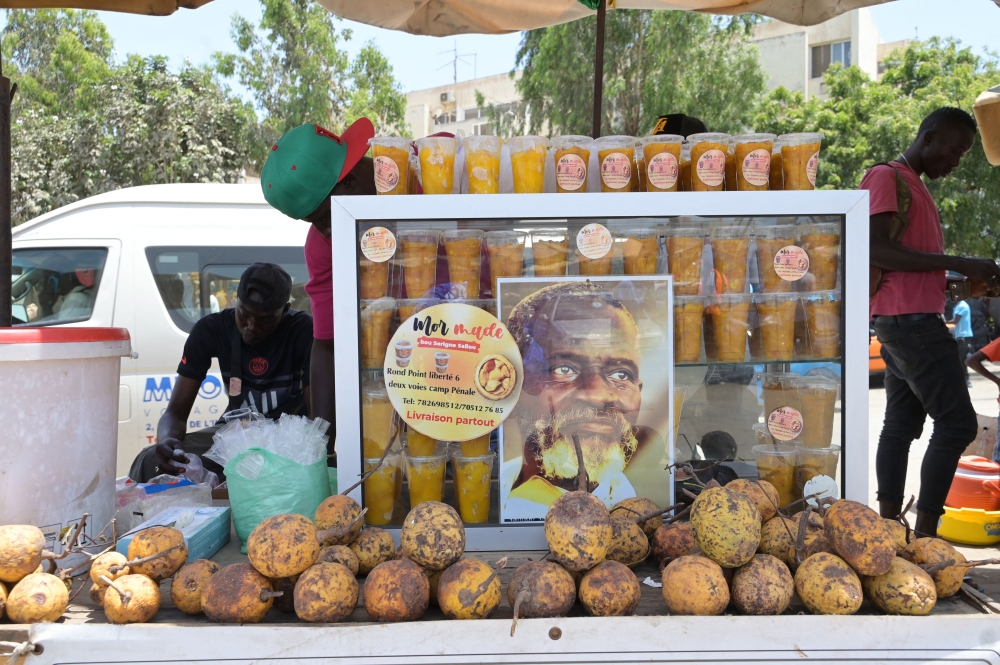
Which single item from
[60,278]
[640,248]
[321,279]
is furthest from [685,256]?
[60,278]

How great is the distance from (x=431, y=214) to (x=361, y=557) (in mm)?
916

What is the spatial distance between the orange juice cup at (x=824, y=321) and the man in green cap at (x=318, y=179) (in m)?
1.45

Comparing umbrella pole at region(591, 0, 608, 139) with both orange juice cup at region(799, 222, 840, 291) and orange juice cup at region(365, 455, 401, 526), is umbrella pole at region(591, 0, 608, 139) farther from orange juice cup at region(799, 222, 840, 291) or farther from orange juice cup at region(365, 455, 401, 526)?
orange juice cup at region(365, 455, 401, 526)

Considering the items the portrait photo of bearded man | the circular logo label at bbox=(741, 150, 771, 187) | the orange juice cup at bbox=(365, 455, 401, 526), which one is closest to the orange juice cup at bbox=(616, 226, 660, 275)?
the portrait photo of bearded man

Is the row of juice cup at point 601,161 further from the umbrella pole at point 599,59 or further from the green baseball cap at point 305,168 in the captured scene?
the umbrella pole at point 599,59

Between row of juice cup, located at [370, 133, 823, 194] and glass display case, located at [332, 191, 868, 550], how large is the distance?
149mm

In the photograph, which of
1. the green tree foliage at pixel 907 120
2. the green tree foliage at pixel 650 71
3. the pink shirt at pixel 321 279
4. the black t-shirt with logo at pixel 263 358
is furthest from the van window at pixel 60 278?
the green tree foliage at pixel 907 120

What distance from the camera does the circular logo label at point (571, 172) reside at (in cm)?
208

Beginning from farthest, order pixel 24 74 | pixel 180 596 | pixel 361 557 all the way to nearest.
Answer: pixel 24 74 < pixel 361 557 < pixel 180 596

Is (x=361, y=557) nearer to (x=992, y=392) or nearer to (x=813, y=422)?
(x=813, y=422)

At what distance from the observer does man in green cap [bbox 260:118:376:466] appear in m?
2.29

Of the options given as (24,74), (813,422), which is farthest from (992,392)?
(24,74)

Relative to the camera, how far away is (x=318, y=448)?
2.11 m

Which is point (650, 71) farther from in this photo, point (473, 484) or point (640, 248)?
point (473, 484)
